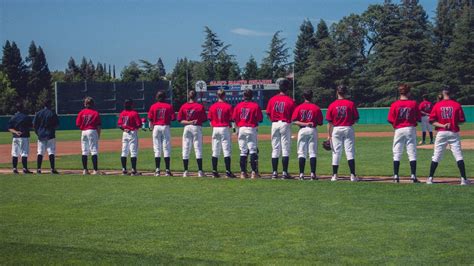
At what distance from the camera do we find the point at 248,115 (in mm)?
14016

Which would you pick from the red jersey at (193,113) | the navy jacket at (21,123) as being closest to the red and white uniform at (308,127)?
the red jersey at (193,113)

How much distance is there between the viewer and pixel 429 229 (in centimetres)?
796

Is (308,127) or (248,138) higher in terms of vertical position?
(308,127)

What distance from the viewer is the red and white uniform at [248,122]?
14008 millimetres

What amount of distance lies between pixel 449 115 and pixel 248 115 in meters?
4.10

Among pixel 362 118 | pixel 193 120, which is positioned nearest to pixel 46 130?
pixel 193 120

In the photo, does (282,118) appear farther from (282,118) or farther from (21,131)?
(21,131)

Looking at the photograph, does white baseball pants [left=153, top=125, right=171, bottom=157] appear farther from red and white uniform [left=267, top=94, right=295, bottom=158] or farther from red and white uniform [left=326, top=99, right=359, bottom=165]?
red and white uniform [left=326, top=99, right=359, bottom=165]

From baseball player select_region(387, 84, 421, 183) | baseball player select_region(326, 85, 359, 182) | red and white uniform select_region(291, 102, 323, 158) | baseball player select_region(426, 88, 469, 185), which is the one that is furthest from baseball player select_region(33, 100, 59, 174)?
baseball player select_region(426, 88, 469, 185)

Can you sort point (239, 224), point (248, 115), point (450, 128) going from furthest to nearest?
1. point (248, 115)
2. point (450, 128)
3. point (239, 224)

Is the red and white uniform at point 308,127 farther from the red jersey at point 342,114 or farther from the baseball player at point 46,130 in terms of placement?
the baseball player at point 46,130

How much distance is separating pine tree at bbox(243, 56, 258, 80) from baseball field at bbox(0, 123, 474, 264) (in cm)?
6700

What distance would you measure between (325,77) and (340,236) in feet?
219

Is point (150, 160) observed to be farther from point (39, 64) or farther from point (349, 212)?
point (39, 64)
